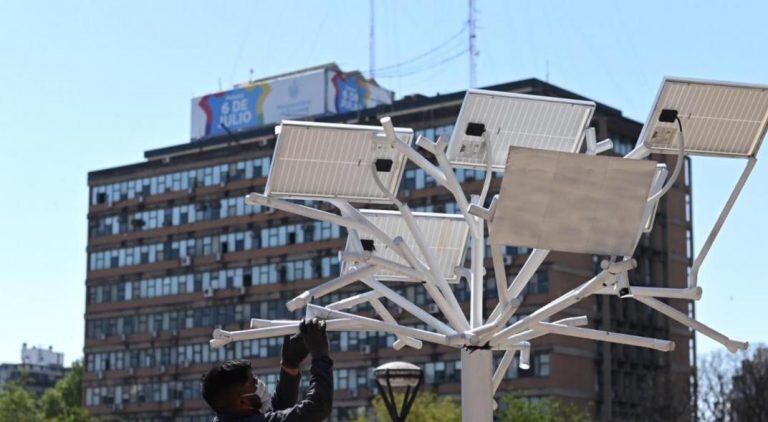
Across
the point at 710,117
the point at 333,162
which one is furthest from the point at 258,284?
the point at 710,117

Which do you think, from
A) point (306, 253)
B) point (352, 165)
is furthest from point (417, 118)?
point (352, 165)

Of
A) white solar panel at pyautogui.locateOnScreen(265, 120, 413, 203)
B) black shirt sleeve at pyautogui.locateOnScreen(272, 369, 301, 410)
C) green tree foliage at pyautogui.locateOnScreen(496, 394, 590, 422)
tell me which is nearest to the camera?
black shirt sleeve at pyautogui.locateOnScreen(272, 369, 301, 410)

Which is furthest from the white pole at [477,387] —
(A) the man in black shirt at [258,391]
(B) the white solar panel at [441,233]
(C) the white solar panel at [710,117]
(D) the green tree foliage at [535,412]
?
(D) the green tree foliage at [535,412]

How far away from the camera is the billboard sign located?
3907 inches

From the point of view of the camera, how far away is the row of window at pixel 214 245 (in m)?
96.5

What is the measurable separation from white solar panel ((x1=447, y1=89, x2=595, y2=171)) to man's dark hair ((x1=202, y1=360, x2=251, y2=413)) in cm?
1304

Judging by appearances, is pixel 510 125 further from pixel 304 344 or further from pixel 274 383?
pixel 274 383

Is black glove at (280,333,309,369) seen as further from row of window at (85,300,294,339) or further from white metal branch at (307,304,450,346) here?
row of window at (85,300,294,339)

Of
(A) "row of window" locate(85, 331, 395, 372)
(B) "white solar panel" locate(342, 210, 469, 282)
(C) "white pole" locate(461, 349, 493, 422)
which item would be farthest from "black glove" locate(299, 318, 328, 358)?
(A) "row of window" locate(85, 331, 395, 372)

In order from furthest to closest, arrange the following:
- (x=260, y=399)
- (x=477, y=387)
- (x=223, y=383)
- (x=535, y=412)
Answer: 1. (x=535, y=412)
2. (x=477, y=387)
3. (x=260, y=399)
4. (x=223, y=383)

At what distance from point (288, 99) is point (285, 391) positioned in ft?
304

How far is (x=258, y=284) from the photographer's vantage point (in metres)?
98.8

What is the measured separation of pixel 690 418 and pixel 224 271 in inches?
1283

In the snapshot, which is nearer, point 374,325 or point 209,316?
point 374,325
